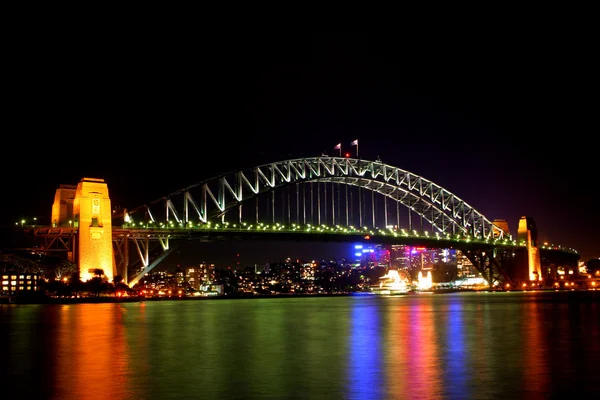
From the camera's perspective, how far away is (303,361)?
15969 millimetres

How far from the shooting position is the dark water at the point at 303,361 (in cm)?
1200

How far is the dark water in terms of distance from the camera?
12000mm

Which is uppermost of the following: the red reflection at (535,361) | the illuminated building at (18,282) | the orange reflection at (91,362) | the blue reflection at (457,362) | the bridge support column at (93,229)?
the bridge support column at (93,229)

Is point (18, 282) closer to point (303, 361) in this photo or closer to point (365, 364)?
point (303, 361)

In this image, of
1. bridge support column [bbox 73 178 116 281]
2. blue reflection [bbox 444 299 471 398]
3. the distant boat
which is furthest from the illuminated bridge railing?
blue reflection [bbox 444 299 471 398]

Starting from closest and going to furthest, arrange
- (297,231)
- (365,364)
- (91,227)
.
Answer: (365,364)
(91,227)
(297,231)

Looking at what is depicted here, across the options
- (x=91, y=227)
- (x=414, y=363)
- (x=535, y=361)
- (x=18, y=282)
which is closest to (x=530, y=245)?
(x=91, y=227)

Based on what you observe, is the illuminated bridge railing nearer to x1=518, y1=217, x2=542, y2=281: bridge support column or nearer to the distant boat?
x1=518, y1=217, x2=542, y2=281: bridge support column

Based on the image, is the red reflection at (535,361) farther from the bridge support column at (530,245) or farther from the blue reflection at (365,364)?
the bridge support column at (530,245)

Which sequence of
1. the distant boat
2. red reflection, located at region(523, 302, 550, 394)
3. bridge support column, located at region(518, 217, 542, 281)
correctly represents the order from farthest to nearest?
the distant boat, bridge support column, located at region(518, 217, 542, 281), red reflection, located at region(523, 302, 550, 394)

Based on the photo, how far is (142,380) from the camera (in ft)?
43.4

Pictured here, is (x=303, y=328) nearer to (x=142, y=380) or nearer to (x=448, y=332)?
(x=448, y=332)

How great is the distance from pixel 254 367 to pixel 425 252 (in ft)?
589

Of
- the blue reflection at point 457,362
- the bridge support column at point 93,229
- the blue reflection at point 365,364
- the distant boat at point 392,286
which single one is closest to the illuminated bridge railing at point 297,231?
the bridge support column at point 93,229
